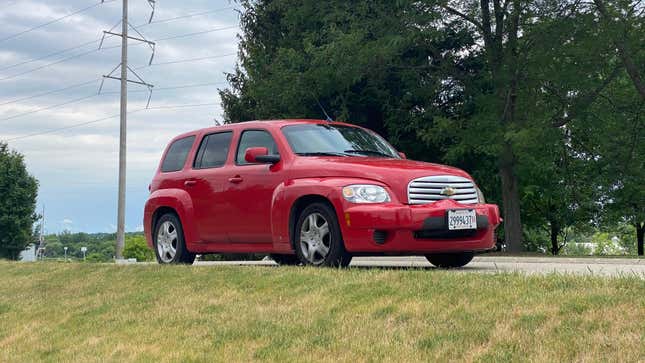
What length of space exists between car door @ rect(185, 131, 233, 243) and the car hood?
145cm

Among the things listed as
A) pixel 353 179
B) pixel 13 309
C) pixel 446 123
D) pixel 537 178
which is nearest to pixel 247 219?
pixel 353 179

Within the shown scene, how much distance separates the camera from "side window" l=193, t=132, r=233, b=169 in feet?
36.1

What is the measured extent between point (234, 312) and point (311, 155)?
2727 millimetres

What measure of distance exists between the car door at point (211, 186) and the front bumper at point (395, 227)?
90.6 inches

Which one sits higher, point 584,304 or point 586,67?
point 586,67

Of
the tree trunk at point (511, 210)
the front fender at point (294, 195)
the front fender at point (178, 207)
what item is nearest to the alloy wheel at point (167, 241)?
the front fender at point (178, 207)

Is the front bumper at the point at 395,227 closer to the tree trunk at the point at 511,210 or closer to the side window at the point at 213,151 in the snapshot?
the side window at the point at 213,151

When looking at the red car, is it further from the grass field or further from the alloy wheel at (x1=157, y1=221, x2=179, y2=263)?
the grass field

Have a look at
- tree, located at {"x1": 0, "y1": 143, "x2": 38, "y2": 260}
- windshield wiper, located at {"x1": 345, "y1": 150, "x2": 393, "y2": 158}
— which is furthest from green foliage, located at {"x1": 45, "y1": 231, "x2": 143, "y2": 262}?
windshield wiper, located at {"x1": 345, "y1": 150, "x2": 393, "y2": 158}

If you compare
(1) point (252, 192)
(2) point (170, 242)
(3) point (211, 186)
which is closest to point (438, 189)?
(1) point (252, 192)

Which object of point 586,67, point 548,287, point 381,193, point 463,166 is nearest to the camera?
point 548,287

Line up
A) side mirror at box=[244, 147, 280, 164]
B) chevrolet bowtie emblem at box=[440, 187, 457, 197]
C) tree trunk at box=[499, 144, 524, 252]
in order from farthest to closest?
tree trunk at box=[499, 144, 524, 252]
side mirror at box=[244, 147, 280, 164]
chevrolet bowtie emblem at box=[440, 187, 457, 197]

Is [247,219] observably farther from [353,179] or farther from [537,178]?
[537,178]

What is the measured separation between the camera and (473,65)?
25797 mm
